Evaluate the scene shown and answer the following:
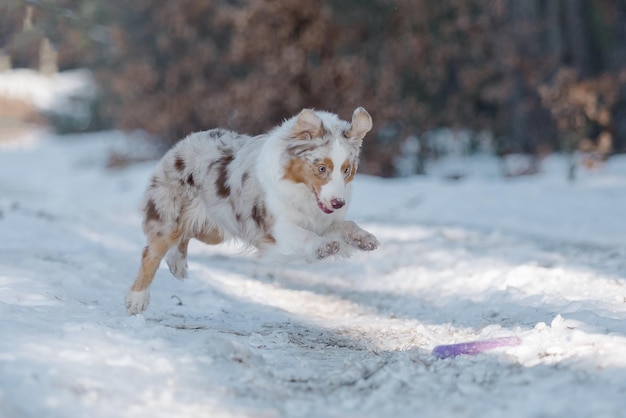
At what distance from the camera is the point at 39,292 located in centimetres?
702

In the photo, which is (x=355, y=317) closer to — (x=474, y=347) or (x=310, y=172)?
(x=310, y=172)

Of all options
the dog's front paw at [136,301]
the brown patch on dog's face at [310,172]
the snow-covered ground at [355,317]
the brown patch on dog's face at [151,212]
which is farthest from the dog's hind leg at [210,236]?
the brown patch on dog's face at [310,172]

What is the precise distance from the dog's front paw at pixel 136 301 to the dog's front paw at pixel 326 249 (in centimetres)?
146

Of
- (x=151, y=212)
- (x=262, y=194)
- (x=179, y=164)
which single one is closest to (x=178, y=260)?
(x=151, y=212)

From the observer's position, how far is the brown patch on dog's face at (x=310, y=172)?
6883mm

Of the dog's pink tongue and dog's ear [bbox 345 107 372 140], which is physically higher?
dog's ear [bbox 345 107 372 140]

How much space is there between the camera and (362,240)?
23.2ft

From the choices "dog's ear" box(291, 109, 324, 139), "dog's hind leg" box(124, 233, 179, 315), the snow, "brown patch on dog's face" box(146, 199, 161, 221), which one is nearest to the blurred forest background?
the snow

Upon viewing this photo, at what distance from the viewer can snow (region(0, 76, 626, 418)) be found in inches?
181

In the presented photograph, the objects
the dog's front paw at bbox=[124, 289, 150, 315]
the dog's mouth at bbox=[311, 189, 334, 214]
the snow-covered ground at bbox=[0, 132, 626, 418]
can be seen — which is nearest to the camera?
the snow-covered ground at bbox=[0, 132, 626, 418]

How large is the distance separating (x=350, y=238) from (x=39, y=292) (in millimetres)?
2437

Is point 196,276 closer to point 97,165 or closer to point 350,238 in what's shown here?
point 350,238

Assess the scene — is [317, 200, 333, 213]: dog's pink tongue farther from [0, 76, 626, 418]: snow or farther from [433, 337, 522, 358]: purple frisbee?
[433, 337, 522, 358]: purple frisbee

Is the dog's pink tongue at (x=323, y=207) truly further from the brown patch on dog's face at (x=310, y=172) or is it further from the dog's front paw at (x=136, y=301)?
the dog's front paw at (x=136, y=301)
